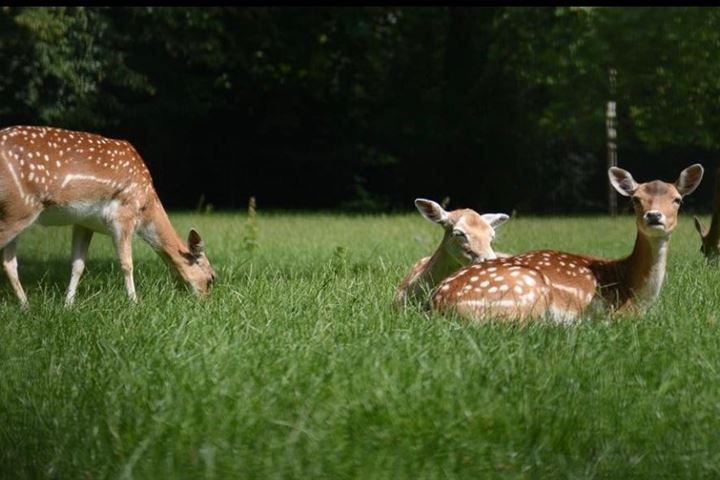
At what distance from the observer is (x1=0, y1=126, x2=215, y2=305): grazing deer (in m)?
8.66

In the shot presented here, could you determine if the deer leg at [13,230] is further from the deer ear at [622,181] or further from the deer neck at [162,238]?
the deer ear at [622,181]

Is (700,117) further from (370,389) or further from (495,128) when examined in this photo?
(370,389)

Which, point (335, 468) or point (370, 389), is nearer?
point (335, 468)

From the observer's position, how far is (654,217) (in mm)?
6617

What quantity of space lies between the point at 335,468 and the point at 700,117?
20.0m

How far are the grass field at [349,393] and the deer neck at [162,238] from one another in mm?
2212

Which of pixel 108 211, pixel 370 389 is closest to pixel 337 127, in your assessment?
pixel 108 211

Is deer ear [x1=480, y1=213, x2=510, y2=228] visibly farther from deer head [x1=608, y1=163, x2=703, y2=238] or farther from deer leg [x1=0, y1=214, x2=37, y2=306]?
deer leg [x1=0, y1=214, x2=37, y2=306]

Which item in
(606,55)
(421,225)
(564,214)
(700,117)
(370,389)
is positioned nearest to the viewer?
(370,389)

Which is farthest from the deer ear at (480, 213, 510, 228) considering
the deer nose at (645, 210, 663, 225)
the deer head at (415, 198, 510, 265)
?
the deer nose at (645, 210, 663, 225)

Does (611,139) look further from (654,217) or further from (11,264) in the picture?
(654,217)

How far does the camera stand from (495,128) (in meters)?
25.9

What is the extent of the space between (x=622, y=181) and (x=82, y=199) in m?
3.89

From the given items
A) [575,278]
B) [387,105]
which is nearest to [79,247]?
[575,278]
